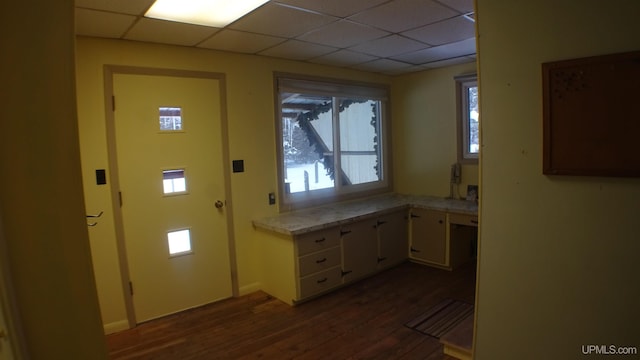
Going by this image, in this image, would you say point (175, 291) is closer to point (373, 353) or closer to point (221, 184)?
point (221, 184)

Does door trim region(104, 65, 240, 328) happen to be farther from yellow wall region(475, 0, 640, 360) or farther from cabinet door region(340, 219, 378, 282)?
yellow wall region(475, 0, 640, 360)

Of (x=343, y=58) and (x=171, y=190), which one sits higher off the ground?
(x=343, y=58)

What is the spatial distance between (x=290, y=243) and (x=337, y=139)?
161 centimetres

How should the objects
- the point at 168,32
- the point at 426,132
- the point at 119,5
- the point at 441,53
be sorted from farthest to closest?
1. the point at 426,132
2. the point at 441,53
3. the point at 168,32
4. the point at 119,5

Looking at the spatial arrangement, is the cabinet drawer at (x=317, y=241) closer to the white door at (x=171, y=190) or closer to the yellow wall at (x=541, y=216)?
the white door at (x=171, y=190)

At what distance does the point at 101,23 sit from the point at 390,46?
2397mm

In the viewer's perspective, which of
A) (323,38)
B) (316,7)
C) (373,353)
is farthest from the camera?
(323,38)

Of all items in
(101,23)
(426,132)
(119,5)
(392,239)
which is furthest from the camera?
(426,132)

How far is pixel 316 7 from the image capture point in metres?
2.39

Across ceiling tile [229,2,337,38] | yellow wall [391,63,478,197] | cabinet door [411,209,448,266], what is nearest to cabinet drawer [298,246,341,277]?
cabinet door [411,209,448,266]

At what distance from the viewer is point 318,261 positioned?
3463 millimetres

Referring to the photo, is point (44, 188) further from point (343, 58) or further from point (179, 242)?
point (343, 58)

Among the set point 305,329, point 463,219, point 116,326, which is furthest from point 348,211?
point 116,326

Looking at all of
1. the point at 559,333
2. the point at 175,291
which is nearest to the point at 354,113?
the point at 175,291
